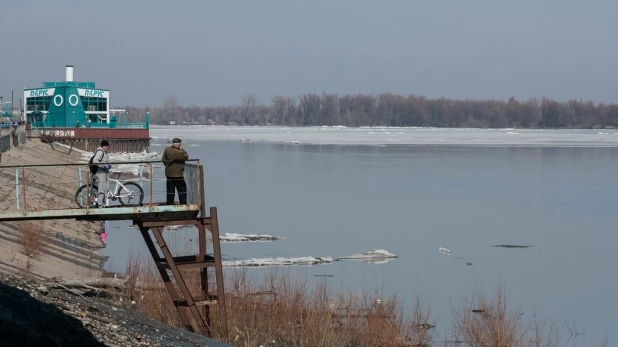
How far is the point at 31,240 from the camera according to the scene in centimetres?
1784

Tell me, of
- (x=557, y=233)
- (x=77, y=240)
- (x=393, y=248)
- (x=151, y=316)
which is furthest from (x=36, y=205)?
(x=557, y=233)

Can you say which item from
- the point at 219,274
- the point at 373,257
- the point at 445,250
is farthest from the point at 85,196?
the point at 445,250

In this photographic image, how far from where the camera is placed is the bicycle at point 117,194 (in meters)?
13.9

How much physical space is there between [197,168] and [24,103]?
5836 centimetres

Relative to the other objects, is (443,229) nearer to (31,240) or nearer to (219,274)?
(31,240)

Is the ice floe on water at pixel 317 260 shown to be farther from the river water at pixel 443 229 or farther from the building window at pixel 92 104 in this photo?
the building window at pixel 92 104

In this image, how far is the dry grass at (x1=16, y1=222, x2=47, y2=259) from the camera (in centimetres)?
1750

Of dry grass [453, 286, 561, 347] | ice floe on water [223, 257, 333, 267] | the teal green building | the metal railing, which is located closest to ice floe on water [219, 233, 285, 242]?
the metal railing

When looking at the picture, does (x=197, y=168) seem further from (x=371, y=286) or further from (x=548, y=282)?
(x=548, y=282)

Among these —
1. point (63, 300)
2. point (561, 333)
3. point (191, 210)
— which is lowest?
point (561, 333)

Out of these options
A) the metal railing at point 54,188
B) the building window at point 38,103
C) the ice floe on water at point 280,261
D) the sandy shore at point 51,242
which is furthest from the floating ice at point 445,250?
the building window at point 38,103

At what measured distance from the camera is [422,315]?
16.1 meters

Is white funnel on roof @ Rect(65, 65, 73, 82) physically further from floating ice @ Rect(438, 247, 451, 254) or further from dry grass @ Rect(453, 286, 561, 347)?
dry grass @ Rect(453, 286, 561, 347)

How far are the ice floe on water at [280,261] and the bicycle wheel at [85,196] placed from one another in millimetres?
5961
